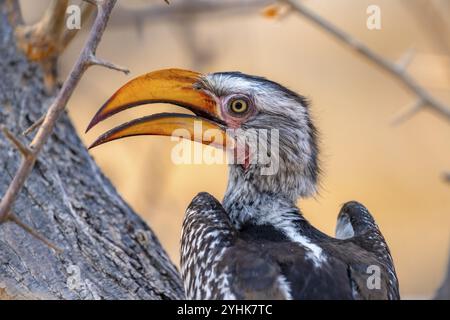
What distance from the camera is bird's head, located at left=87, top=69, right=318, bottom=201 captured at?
421 cm

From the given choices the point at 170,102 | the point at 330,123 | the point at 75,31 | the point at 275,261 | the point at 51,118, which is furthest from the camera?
the point at 330,123

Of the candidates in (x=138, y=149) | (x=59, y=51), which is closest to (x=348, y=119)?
(x=138, y=149)

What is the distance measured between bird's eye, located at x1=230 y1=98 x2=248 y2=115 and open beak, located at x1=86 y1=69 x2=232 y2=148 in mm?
73

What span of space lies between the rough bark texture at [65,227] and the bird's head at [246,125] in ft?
1.78

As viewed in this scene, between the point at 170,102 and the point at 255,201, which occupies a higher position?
the point at 170,102

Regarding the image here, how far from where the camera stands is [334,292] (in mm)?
3459

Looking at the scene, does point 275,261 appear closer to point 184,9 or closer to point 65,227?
point 65,227

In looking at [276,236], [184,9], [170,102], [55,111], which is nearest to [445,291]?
[276,236]

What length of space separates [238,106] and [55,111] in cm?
124

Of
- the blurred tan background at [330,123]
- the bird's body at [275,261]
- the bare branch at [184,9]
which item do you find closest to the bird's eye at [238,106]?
the bird's body at [275,261]

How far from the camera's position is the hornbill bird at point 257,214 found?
3512 mm

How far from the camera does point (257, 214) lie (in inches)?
168

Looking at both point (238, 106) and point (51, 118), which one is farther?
point (238, 106)

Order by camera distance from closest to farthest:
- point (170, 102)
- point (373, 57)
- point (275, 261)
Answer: point (275, 261), point (170, 102), point (373, 57)
